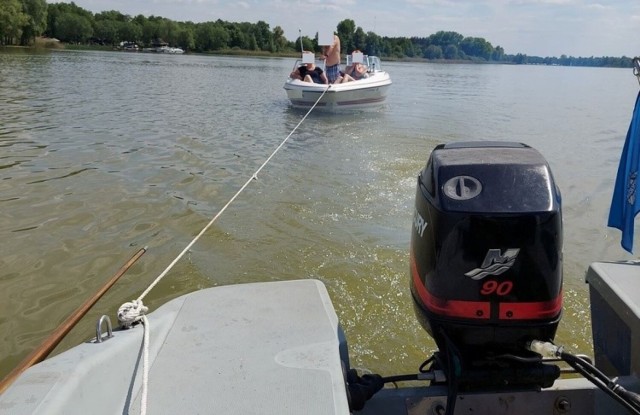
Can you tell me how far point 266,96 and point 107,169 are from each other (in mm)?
11286

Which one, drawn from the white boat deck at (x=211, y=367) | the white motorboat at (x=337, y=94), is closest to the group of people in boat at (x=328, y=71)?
the white motorboat at (x=337, y=94)

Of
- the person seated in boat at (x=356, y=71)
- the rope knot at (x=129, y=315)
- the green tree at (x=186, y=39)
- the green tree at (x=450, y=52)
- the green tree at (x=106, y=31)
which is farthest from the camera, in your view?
the green tree at (x=186, y=39)

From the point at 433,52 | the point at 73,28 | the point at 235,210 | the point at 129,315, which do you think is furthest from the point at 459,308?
the point at 73,28

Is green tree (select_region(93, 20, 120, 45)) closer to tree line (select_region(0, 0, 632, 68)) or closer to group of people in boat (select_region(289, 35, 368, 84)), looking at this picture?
tree line (select_region(0, 0, 632, 68))

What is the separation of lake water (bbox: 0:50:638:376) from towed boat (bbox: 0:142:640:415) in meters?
1.30

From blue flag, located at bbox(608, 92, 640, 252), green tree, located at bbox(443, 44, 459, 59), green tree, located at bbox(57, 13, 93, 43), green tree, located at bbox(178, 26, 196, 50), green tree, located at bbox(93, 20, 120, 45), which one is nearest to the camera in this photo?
blue flag, located at bbox(608, 92, 640, 252)

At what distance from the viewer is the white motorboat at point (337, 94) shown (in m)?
12.6

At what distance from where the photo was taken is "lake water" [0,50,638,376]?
3.46m

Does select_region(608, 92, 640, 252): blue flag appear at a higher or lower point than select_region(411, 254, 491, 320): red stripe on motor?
higher

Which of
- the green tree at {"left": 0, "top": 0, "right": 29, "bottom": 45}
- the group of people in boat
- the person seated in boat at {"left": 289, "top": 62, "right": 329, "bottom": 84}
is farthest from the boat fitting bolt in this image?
the green tree at {"left": 0, "top": 0, "right": 29, "bottom": 45}

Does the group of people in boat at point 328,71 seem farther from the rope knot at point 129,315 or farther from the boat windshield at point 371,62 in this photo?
Result: the rope knot at point 129,315

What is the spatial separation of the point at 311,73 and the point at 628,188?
472 inches

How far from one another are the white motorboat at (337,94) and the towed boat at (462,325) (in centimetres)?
1056

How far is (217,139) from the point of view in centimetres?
930
